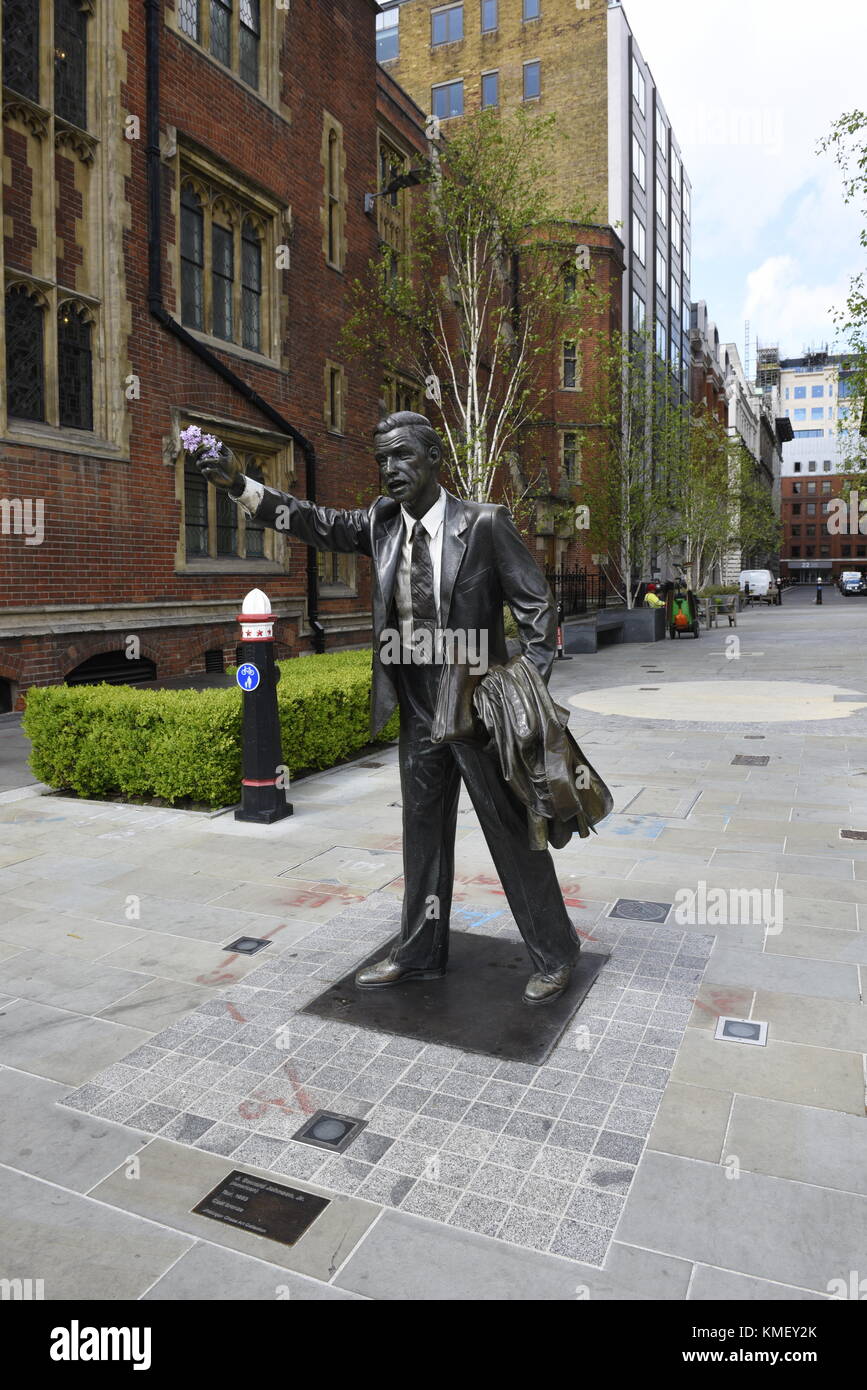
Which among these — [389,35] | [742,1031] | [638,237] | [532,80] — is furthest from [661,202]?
[742,1031]

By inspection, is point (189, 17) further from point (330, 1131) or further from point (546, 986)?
point (330, 1131)

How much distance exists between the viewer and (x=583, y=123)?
1452 inches

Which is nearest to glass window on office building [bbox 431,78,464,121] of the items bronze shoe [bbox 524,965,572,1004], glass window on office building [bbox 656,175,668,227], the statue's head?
glass window on office building [bbox 656,175,668,227]

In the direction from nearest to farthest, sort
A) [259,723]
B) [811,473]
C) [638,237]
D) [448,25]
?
1. [259,723]
2. [448,25]
3. [638,237]
4. [811,473]

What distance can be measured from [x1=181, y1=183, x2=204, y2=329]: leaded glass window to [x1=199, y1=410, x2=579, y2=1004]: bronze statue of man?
1217 cm

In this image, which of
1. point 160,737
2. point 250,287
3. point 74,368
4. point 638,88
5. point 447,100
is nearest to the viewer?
point 160,737

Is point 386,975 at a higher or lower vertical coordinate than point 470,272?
lower

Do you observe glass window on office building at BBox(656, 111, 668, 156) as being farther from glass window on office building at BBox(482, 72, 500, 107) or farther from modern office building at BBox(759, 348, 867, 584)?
modern office building at BBox(759, 348, 867, 584)

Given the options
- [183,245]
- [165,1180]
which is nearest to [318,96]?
[183,245]

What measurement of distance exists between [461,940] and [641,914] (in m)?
1.04

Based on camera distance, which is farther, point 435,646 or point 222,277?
point 222,277

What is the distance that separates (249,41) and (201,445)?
16335 millimetres

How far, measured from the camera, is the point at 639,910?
5035 mm
